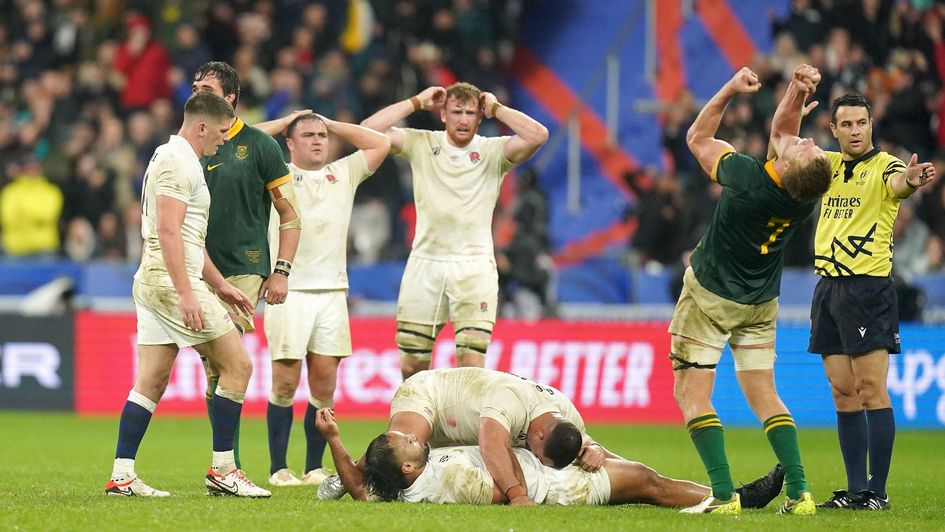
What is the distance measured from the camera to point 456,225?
11531 mm

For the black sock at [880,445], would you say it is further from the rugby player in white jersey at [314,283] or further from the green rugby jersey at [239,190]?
the green rugby jersey at [239,190]

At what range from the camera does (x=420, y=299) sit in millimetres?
11539

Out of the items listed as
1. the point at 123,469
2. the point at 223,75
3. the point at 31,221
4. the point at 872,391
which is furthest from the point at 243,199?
the point at 31,221

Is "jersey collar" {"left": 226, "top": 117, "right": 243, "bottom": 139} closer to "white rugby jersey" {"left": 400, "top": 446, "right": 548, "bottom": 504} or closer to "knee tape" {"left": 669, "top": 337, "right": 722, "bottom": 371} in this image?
"white rugby jersey" {"left": 400, "top": 446, "right": 548, "bottom": 504}

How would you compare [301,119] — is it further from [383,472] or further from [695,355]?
[695,355]

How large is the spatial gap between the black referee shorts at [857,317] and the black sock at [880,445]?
441mm

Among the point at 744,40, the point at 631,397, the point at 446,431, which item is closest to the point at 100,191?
the point at 631,397

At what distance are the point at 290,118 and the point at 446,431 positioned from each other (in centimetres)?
318

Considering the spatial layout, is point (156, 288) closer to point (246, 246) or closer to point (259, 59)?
point (246, 246)

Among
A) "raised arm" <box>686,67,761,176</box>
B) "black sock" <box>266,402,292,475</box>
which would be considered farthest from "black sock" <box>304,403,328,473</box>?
"raised arm" <box>686,67,761,176</box>

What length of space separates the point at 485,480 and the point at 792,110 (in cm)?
300

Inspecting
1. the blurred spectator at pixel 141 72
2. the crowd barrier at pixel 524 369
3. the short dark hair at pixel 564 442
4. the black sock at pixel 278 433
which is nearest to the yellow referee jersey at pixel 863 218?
the short dark hair at pixel 564 442

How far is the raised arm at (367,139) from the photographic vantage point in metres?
11.2

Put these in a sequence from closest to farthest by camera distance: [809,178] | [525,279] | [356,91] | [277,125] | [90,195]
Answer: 1. [809,178]
2. [277,125]
3. [525,279]
4. [90,195]
5. [356,91]
